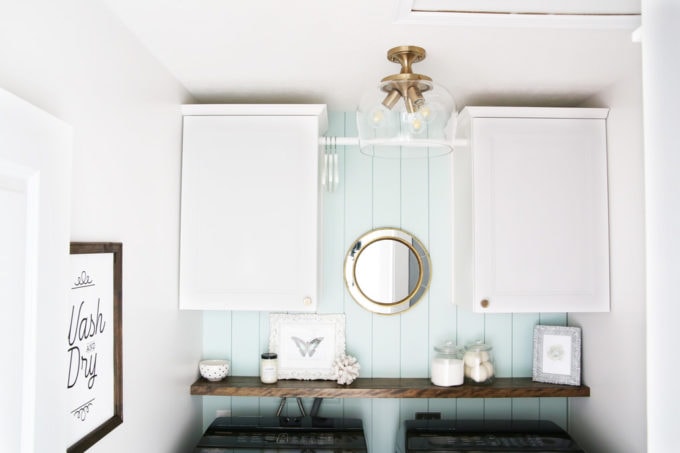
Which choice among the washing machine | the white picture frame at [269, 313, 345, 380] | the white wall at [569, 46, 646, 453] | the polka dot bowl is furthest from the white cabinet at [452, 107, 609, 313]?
the polka dot bowl

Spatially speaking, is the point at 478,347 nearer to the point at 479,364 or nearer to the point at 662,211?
the point at 479,364

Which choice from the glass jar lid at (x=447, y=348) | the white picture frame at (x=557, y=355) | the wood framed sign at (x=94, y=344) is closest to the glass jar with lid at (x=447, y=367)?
the glass jar lid at (x=447, y=348)

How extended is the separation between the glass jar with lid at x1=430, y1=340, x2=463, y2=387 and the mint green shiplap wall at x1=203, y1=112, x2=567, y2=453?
0.14 metres

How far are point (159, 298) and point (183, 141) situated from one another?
0.64 m

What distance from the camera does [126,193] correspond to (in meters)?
1.54

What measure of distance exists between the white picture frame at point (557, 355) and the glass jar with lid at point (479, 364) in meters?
0.21

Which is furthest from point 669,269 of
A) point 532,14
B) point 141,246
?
point 141,246

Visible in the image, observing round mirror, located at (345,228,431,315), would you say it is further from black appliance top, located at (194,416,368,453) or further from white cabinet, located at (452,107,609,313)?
black appliance top, located at (194,416,368,453)

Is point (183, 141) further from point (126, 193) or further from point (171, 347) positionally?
point (171, 347)

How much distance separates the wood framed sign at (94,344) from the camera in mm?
1242

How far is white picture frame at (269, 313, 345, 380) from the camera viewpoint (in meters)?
2.33

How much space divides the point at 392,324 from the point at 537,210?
2.56ft

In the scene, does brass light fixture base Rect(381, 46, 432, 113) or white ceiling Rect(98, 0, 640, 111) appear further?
brass light fixture base Rect(381, 46, 432, 113)

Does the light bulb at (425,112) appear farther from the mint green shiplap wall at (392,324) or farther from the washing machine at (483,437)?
the washing machine at (483,437)
